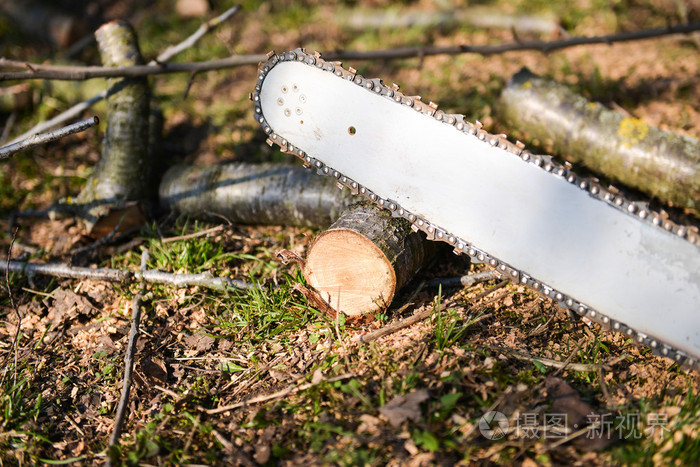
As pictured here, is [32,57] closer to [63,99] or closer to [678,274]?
[63,99]

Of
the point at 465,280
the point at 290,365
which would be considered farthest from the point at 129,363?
the point at 465,280

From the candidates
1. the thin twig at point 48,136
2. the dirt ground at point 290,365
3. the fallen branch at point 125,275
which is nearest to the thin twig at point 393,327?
the dirt ground at point 290,365

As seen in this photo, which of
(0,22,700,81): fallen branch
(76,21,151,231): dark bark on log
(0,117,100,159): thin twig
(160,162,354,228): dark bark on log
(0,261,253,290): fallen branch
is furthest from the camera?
(76,21,151,231): dark bark on log

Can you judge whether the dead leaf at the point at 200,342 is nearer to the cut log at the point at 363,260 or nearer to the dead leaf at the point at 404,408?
the cut log at the point at 363,260

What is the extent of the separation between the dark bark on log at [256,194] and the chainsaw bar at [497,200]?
0.53 meters

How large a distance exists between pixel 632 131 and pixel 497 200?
1663 mm

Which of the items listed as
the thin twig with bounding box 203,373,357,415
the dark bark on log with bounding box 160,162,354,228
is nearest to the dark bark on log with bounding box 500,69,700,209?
the dark bark on log with bounding box 160,162,354,228

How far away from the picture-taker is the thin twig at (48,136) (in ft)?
7.72

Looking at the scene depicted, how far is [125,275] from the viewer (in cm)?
300

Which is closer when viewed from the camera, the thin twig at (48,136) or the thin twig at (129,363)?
the thin twig at (129,363)

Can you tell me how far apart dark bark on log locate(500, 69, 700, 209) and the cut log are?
5.36ft

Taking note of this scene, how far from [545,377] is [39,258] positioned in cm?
312

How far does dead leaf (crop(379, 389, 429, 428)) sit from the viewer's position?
1983 mm

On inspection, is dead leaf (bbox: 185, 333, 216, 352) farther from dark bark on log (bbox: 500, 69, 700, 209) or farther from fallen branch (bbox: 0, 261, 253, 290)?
dark bark on log (bbox: 500, 69, 700, 209)
